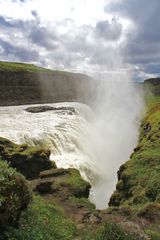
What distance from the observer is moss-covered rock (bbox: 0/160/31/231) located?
37.1 ft

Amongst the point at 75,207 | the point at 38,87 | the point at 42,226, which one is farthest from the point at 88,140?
the point at 38,87

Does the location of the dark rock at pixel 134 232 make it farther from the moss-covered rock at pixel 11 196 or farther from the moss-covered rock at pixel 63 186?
the moss-covered rock at pixel 63 186

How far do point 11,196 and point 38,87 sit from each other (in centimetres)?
11296

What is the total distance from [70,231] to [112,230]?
10.7 feet

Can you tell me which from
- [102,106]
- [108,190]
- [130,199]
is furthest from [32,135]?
[102,106]

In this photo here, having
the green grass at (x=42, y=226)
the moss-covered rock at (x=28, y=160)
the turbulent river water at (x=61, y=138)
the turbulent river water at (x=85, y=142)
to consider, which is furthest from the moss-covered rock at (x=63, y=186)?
the turbulent river water at (x=61, y=138)

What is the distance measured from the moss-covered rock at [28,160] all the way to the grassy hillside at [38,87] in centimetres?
7015

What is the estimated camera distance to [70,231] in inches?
551

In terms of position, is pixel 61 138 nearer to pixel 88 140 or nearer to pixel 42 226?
pixel 88 140

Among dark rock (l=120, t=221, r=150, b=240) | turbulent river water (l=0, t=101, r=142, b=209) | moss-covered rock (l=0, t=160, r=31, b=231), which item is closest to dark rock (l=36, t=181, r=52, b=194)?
turbulent river water (l=0, t=101, r=142, b=209)

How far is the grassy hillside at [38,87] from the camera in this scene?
113500 millimetres

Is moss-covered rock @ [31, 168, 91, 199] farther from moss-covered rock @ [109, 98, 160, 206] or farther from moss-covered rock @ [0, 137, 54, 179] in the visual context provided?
moss-covered rock @ [0, 137, 54, 179]

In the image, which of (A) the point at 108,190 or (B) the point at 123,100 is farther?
(B) the point at 123,100

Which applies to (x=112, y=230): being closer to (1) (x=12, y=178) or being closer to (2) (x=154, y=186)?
(1) (x=12, y=178)
